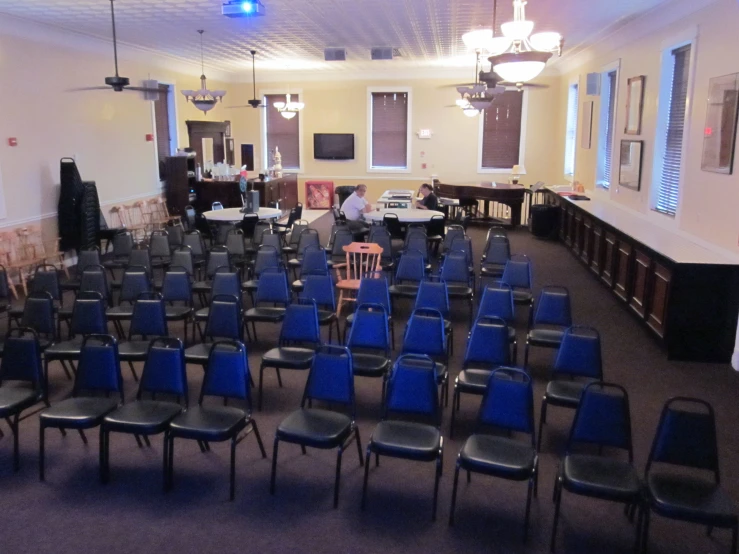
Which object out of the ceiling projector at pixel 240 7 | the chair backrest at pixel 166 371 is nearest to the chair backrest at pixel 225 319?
the chair backrest at pixel 166 371

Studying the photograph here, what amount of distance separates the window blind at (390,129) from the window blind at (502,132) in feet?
7.06

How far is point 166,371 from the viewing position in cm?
429

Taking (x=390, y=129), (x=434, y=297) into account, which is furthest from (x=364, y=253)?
(x=390, y=129)

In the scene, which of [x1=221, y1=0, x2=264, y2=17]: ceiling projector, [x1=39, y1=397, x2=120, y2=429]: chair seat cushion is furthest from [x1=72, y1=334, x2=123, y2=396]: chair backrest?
[x1=221, y1=0, x2=264, y2=17]: ceiling projector

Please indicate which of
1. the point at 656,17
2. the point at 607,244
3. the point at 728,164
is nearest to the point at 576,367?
the point at 728,164

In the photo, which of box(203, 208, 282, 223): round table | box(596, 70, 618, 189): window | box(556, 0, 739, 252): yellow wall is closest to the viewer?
box(556, 0, 739, 252): yellow wall

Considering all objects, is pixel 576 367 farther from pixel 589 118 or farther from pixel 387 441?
pixel 589 118

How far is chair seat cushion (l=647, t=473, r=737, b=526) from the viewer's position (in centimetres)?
303

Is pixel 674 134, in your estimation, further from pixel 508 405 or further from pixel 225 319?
pixel 225 319

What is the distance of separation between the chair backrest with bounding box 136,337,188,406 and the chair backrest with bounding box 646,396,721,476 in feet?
9.72

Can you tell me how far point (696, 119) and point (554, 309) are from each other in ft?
10.7

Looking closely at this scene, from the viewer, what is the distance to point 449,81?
52.7ft

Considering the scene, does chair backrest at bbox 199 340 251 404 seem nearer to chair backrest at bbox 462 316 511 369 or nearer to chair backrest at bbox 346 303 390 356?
chair backrest at bbox 346 303 390 356

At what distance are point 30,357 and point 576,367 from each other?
3953 millimetres
